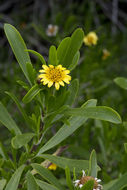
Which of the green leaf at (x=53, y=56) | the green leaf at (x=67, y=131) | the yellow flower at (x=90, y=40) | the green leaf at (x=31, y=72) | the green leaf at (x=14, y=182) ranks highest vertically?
the yellow flower at (x=90, y=40)

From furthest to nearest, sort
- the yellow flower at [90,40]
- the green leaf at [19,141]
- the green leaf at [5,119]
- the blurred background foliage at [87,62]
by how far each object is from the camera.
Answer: the yellow flower at [90,40] → the blurred background foliage at [87,62] → the green leaf at [5,119] → the green leaf at [19,141]

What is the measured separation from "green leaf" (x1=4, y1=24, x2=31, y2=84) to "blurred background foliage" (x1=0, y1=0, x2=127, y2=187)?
0.48 m

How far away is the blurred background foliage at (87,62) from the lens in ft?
7.24

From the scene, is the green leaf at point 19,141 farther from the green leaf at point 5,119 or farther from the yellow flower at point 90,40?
the yellow flower at point 90,40

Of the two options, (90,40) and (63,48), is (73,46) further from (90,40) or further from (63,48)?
(90,40)

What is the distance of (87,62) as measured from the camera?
9.41 ft

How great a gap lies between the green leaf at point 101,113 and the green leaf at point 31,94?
7.4 inches

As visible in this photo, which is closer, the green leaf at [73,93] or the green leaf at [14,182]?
the green leaf at [14,182]

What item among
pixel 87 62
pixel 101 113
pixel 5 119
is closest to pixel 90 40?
pixel 87 62

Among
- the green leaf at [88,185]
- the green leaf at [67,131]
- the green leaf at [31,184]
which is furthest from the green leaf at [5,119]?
the green leaf at [88,185]

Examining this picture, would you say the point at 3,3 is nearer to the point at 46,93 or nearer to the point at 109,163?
the point at 109,163

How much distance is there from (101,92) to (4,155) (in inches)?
60.7

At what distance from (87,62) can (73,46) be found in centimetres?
150

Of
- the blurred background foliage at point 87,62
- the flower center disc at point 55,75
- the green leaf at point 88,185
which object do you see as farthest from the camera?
the blurred background foliage at point 87,62
